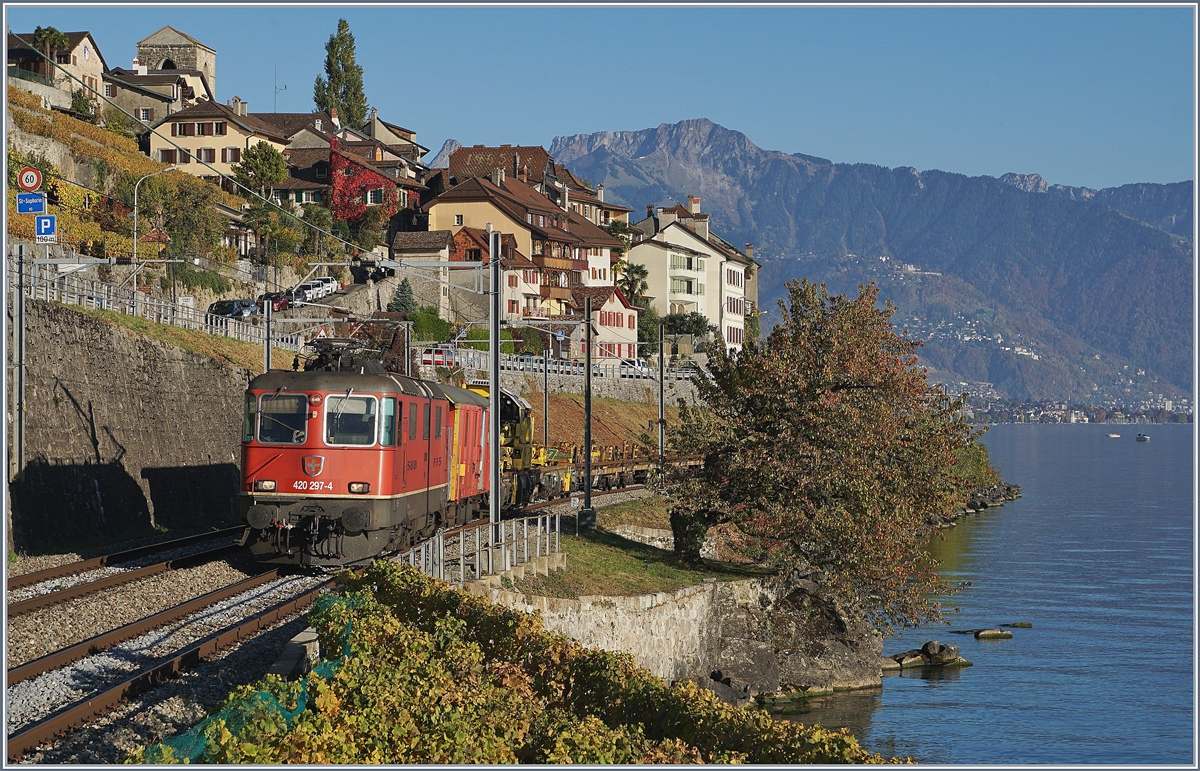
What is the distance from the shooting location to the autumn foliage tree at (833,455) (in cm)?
3109

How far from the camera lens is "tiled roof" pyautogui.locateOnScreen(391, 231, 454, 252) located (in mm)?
96500

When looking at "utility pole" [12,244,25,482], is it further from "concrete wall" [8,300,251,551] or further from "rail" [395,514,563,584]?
"rail" [395,514,563,584]

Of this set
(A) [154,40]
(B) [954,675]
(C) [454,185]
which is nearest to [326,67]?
(A) [154,40]

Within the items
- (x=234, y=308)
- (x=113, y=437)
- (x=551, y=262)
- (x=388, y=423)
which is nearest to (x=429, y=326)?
(x=234, y=308)

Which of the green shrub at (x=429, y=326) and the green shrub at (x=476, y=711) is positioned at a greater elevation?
the green shrub at (x=429, y=326)

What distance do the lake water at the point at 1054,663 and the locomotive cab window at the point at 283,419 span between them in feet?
40.9

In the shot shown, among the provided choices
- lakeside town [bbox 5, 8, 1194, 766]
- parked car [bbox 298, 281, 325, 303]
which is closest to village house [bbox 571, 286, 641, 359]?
parked car [bbox 298, 281, 325, 303]

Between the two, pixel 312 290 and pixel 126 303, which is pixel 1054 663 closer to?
pixel 126 303

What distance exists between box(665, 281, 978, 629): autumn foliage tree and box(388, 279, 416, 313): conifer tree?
52.5 metres

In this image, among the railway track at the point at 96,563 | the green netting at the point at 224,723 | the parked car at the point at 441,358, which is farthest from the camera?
the parked car at the point at 441,358

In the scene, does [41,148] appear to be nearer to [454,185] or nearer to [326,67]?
[454,185]

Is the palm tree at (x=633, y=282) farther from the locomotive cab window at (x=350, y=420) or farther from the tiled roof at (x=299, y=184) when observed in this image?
the locomotive cab window at (x=350, y=420)

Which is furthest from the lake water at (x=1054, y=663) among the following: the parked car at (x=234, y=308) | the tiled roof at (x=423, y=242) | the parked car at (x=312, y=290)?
the tiled roof at (x=423, y=242)

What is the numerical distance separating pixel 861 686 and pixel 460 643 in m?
19.8
